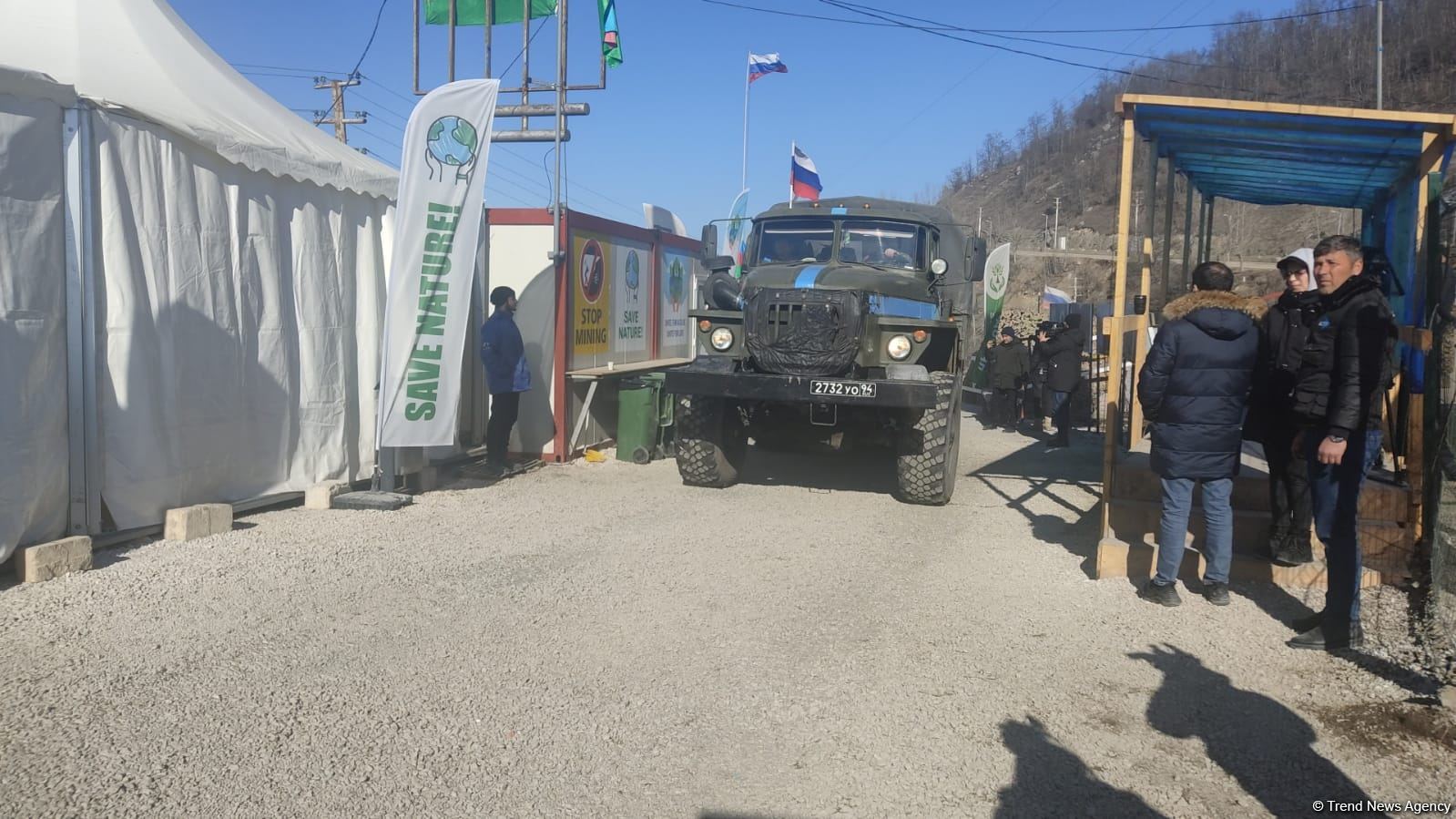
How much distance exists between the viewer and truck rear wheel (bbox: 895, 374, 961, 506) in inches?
323

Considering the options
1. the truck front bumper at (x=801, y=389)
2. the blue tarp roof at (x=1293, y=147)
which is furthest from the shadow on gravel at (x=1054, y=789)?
the truck front bumper at (x=801, y=389)

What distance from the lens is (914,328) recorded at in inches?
334

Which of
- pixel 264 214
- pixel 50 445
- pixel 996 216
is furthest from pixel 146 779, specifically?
pixel 996 216

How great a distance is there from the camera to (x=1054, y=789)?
340 cm

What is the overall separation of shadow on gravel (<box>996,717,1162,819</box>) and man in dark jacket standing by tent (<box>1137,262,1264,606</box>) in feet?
7.13

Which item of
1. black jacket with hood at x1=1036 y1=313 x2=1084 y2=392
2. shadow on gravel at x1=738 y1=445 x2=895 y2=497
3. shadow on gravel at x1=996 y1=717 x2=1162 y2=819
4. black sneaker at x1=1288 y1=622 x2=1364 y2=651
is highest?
black jacket with hood at x1=1036 y1=313 x2=1084 y2=392

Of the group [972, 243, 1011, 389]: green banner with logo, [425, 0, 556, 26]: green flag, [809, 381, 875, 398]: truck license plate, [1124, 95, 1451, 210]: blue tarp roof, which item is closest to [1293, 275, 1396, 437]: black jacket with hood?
[1124, 95, 1451, 210]: blue tarp roof

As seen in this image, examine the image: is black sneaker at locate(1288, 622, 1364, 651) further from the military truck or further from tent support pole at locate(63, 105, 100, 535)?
tent support pole at locate(63, 105, 100, 535)

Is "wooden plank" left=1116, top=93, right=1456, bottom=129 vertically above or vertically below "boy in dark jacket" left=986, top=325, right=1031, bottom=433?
above

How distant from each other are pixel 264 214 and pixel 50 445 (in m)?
2.25

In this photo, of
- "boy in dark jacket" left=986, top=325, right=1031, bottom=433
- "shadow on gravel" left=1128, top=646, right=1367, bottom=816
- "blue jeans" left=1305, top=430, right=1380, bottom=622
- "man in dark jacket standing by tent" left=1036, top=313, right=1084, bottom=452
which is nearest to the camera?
"shadow on gravel" left=1128, top=646, right=1367, bottom=816

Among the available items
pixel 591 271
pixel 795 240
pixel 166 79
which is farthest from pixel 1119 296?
pixel 166 79

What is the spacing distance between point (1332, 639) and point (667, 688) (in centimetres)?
308

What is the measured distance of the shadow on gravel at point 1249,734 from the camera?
11.1 ft
